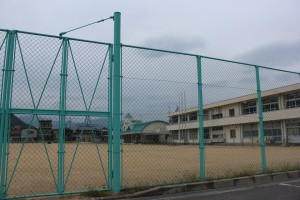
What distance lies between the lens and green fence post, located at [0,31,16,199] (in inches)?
211

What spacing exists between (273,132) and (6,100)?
118ft

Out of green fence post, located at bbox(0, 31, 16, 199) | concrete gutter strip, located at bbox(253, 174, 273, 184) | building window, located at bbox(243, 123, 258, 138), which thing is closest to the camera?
green fence post, located at bbox(0, 31, 16, 199)

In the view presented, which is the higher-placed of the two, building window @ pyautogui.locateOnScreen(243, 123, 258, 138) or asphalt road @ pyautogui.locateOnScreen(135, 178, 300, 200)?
building window @ pyautogui.locateOnScreen(243, 123, 258, 138)

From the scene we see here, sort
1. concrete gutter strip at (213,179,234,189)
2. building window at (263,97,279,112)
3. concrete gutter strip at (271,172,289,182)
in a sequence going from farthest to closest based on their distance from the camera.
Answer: building window at (263,97,279,112)
concrete gutter strip at (271,172,289,182)
concrete gutter strip at (213,179,234,189)

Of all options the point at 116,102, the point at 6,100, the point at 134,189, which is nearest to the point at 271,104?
the point at 134,189

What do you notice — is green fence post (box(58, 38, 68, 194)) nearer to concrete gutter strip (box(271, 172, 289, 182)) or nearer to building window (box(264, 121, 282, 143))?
concrete gutter strip (box(271, 172, 289, 182))

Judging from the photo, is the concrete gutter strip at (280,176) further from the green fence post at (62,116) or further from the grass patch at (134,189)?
the green fence post at (62,116)

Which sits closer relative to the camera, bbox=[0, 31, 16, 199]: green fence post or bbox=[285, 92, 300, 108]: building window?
bbox=[0, 31, 16, 199]: green fence post

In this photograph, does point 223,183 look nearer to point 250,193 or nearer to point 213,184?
point 213,184

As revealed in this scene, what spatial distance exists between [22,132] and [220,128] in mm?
41196

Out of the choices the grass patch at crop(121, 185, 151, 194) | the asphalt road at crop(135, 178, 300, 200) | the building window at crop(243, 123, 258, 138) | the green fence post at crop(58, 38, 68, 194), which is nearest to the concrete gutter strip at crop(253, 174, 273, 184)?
the asphalt road at crop(135, 178, 300, 200)

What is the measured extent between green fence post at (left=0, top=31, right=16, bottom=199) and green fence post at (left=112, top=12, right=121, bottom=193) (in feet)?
6.81

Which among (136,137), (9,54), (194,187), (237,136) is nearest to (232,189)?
(194,187)

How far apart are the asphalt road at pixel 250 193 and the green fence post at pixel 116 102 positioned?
2.56 ft
